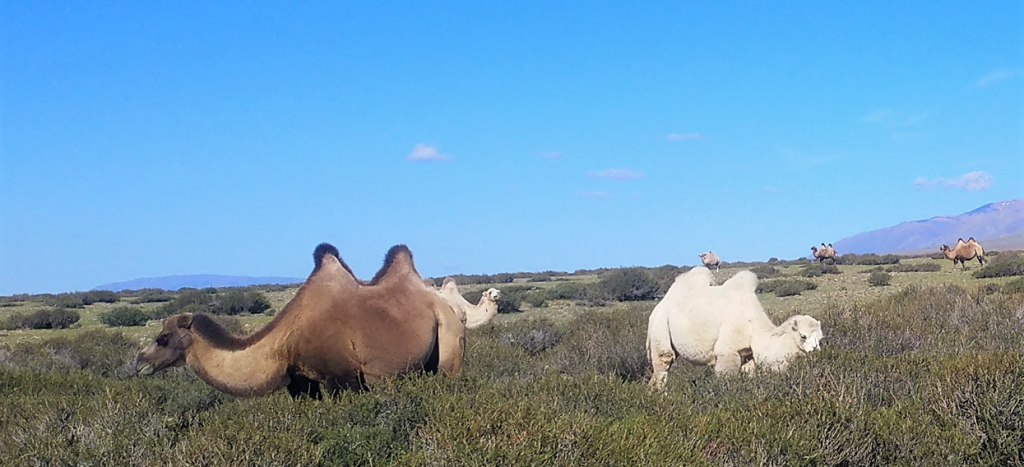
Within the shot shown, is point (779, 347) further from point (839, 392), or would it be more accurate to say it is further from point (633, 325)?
point (633, 325)

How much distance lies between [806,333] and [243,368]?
560 cm

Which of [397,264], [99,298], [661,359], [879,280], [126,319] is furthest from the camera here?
[99,298]

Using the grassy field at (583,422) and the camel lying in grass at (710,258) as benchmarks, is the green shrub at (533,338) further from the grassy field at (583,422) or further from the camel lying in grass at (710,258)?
the camel lying in grass at (710,258)

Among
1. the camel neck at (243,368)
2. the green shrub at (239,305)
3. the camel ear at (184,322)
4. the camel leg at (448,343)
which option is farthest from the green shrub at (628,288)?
the camel neck at (243,368)

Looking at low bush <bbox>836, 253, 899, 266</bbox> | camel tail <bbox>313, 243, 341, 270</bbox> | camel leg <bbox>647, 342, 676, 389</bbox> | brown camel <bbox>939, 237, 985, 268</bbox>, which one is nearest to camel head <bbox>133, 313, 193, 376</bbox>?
camel tail <bbox>313, 243, 341, 270</bbox>

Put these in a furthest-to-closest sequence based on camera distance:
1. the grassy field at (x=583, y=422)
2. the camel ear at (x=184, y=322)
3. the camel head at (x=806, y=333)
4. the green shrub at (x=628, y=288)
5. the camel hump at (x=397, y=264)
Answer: the green shrub at (x=628, y=288)
the camel head at (x=806, y=333)
the camel hump at (x=397, y=264)
the camel ear at (x=184, y=322)
the grassy field at (x=583, y=422)

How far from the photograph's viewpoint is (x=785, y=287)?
26125mm

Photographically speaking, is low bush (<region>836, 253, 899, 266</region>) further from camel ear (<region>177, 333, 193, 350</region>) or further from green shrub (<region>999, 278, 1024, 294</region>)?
camel ear (<region>177, 333, 193, 350</region>)

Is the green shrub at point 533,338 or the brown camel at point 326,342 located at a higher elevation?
the brown camel at point 326,342

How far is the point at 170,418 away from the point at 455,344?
2531mm

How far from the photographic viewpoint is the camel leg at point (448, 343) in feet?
26.5

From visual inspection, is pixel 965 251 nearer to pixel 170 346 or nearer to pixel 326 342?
pixel 326 342

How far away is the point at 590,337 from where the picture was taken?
50.8ft

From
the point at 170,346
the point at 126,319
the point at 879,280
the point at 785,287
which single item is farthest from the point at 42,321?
the point at 879,280
